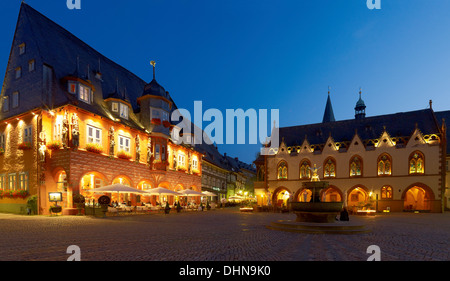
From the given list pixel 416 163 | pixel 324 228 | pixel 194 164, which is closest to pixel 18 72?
pixel 194 164

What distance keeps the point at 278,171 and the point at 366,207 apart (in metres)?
13.1

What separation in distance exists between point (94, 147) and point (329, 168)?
3036cm

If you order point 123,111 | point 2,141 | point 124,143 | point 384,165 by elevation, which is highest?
point 123,111

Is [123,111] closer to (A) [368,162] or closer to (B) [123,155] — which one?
(B) [123,155]

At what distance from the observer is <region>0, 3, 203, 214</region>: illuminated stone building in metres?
24.3

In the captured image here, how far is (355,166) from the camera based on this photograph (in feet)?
130

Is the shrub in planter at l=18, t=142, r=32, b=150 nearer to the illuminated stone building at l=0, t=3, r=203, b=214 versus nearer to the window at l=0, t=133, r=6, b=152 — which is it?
the illuminated stone building at l=0, t=3, r=203, b=214

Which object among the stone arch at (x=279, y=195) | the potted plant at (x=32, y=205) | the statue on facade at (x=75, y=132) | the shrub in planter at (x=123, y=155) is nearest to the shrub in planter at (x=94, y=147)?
the statue on facade at (x=75, y=132)

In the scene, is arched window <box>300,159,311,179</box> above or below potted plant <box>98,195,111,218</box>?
above

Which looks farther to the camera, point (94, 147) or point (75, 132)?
point (94, 147)

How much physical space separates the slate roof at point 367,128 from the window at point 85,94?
29.3 m

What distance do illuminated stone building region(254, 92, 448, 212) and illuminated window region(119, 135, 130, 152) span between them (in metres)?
17.7

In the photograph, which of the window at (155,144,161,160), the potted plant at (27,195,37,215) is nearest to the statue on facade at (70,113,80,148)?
the potted plant at (27,195,37,215)
